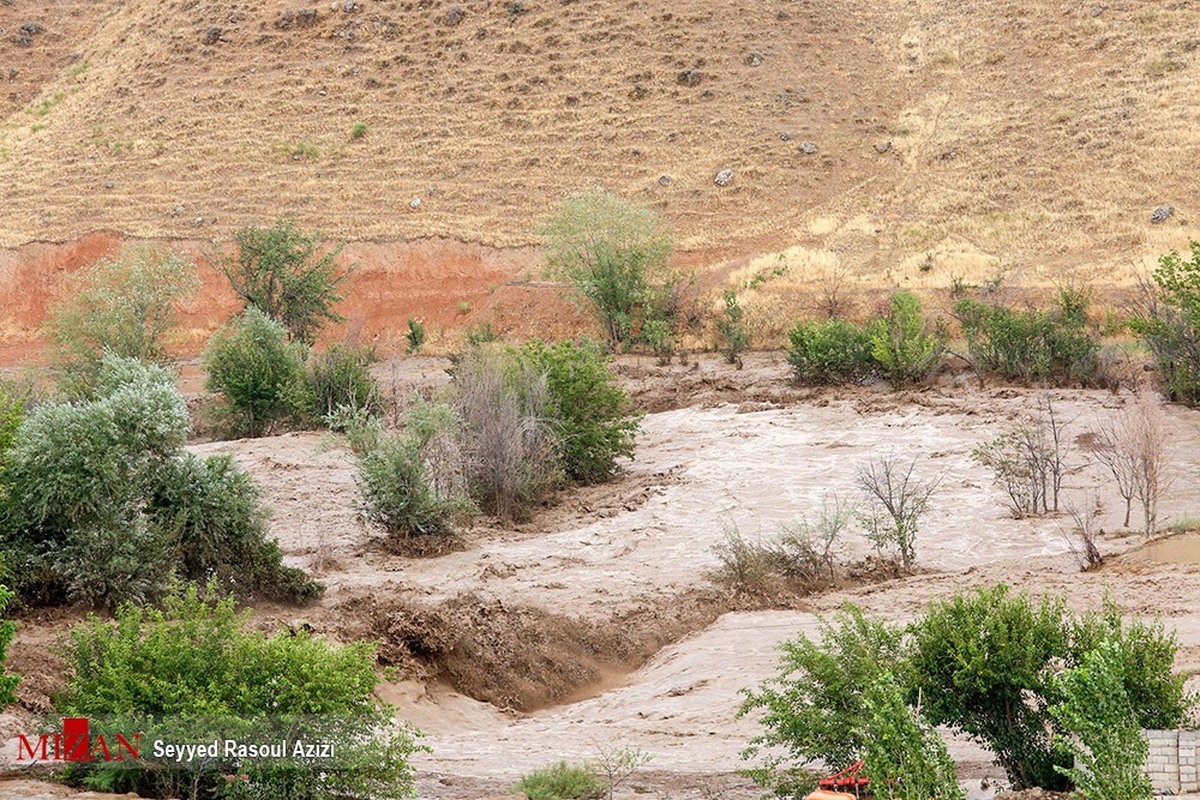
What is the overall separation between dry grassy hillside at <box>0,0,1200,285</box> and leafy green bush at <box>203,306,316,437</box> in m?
18.3

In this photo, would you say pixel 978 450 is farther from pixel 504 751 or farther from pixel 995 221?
pixel 995 221

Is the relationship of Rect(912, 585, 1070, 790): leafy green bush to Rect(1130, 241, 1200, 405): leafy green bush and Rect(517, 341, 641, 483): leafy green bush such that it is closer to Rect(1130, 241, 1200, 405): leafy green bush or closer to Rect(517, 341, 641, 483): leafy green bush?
Rect(517, 341, 641, 483): leafy green bush

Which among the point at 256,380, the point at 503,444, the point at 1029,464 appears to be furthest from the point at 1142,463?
the point at 256,380

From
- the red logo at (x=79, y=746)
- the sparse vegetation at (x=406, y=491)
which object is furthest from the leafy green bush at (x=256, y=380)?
the red logo at (x=79, y=746)

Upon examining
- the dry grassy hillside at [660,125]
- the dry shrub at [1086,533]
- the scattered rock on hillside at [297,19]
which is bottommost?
the dry shrub at [1086,533]

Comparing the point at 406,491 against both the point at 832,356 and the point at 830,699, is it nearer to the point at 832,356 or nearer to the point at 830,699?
the point at 830,699

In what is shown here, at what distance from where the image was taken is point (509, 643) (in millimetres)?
12562

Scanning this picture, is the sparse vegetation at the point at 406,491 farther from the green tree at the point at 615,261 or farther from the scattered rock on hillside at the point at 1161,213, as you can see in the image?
the scattered rock on hillside at the point at 1161,213

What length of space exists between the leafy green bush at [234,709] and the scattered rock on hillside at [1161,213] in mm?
34973

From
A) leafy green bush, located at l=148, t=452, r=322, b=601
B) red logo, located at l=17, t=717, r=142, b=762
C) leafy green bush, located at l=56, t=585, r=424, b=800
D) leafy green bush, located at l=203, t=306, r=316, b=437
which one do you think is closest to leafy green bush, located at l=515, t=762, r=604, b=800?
leafy green bush, located at l=56, t=585, r=424, b=800

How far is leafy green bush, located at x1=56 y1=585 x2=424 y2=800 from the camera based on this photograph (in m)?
7.63

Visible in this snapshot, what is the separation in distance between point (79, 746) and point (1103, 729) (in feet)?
18.1

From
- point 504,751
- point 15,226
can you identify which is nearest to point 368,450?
point 504,751

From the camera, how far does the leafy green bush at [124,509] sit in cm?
1204
